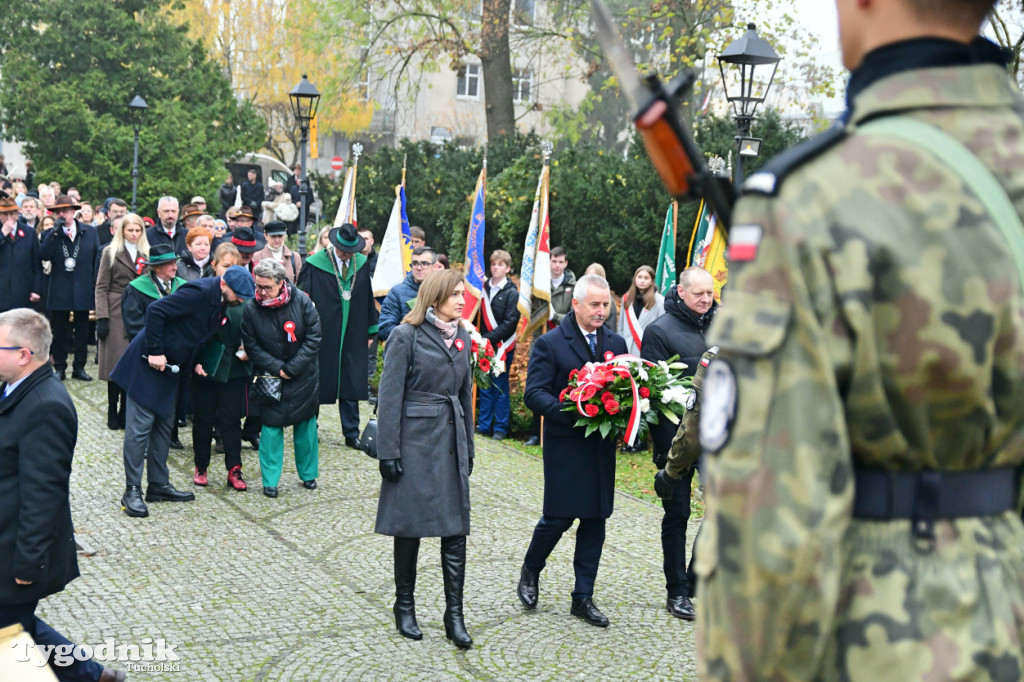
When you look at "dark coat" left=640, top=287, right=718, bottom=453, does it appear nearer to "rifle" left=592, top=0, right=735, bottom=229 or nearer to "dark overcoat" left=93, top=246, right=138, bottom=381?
"rifle" left=592, top=0, right=735, bottom=229

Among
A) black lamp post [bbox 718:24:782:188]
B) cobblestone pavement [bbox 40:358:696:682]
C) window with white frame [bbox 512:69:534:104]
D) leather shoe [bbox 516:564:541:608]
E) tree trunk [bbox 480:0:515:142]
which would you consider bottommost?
cobblestone pavement [bbox 40:358:696:682]

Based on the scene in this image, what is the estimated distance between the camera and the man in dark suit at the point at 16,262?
46.2 feet

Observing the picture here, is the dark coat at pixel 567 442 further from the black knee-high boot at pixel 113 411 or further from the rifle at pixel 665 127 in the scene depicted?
the black knee-high boot at pixel 113 411

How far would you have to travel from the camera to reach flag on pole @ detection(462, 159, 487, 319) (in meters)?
12.8

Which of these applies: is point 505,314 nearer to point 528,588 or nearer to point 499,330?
point 499,330

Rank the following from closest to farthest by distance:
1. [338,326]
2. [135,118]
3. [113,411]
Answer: [338,326]
[113,411]
[135,118]

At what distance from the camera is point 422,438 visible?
639cm

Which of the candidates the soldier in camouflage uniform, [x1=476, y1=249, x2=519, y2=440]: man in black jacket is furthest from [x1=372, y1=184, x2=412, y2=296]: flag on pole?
the soldier in camouflage uniform

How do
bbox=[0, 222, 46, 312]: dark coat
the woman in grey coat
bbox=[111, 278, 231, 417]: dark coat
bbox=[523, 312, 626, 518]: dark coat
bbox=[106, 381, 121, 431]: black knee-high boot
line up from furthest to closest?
bbox=[0, 222, 46, 312]: dark coat, bbox=[106, 381, 121, 431]: black knee-high boot, bbox=[111, 278, 231, 417]: dark coat, bbox=[523, 312, 626, 518]: dark coat, the woman in grey coat

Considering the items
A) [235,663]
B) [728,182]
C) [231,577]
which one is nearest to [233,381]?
[231,577]

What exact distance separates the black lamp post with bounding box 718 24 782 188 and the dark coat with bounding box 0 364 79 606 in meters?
7.66

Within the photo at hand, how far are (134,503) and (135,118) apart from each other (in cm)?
2300

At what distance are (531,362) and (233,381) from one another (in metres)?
3.79

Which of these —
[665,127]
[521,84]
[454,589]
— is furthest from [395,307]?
[521,84]
